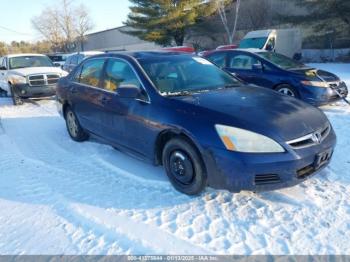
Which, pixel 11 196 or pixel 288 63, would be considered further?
pixel 288 63

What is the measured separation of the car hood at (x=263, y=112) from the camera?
327 centimetres

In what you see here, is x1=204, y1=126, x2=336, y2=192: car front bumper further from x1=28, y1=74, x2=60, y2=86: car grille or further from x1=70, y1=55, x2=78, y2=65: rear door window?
x1=70, y1=55, x2=78, y2=65: rear door window

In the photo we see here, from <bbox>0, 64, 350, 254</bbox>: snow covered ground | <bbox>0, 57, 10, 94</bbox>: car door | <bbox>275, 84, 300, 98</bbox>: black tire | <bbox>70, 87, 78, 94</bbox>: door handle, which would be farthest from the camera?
<bbox>0, 57, 10, 94</bbox>: car door

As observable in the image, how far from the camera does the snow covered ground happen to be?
9.58ft

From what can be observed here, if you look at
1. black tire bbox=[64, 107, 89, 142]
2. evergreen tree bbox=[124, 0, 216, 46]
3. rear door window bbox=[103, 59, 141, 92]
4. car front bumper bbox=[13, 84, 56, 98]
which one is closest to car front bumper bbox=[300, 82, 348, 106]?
rear door window bbox=[103, 59, 141, 92]

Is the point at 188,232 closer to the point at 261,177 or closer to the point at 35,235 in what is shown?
the point at 261,177

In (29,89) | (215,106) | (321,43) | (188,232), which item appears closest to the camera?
(188,232)

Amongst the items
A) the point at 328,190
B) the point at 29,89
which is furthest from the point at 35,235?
the point at 29,89

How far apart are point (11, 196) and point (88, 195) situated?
3.17ft

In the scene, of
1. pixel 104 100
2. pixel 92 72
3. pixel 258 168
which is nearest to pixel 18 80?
pixel 92 72

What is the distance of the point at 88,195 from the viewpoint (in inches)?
152

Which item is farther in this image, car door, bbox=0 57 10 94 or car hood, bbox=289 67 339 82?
car door, bbox=0 57 10 94

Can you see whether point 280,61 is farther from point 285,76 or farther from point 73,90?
point 73,90

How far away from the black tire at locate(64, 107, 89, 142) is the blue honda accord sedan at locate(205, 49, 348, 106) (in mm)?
4387
